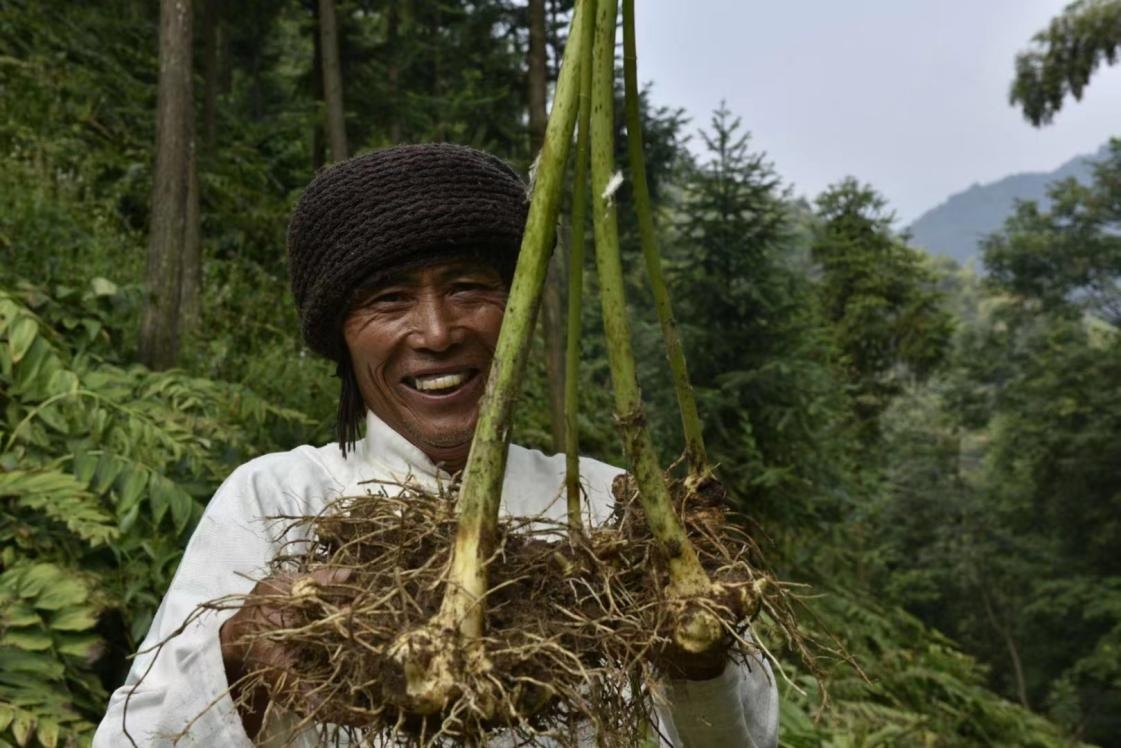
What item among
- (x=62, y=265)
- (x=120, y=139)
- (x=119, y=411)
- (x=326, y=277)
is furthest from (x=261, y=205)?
(x=326, y=277)

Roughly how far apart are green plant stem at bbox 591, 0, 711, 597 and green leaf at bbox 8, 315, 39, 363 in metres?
2.86

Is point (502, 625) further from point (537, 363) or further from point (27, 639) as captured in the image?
point (537, 363)

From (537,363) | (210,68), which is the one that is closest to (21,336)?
(537,363)

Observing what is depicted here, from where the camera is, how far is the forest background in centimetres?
331

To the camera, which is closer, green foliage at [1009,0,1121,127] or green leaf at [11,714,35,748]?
green leaf at [11,714,35,748]

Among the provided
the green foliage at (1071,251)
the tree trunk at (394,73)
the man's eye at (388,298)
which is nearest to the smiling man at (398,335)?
the man's eye at (388,298)

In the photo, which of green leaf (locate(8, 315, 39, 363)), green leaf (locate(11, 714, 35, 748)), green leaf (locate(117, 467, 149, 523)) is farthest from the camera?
green leaf (locate(8, 315, 39, 363))

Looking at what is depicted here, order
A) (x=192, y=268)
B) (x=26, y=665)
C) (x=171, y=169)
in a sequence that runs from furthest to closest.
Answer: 1. (x=192, y=268)
2. (x=171, y=169)
3. (x=26, y=665)

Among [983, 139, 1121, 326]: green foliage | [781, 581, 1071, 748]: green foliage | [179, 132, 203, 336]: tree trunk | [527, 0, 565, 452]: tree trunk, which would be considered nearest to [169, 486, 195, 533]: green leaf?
[781, 581, 1071, 748]: green foliage

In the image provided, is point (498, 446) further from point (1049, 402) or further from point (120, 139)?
point (1049, 402)

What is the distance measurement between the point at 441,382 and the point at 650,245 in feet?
1.77

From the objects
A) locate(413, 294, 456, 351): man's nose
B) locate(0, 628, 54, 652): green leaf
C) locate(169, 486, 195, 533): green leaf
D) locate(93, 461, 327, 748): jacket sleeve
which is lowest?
locate(0, 628, 54, 652): green leaf

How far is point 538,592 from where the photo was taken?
1130 mm

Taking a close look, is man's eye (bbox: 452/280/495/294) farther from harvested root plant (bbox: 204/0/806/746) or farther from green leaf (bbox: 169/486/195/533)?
green leaf (bbox: 169/486/195/533)
